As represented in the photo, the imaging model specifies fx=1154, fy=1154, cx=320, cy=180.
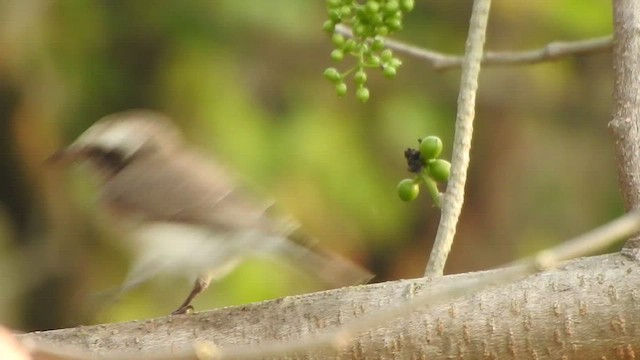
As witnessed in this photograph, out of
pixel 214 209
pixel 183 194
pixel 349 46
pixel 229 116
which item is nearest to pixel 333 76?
pixel 349 46

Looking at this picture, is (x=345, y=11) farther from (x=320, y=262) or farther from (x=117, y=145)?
(x=117, y=145)

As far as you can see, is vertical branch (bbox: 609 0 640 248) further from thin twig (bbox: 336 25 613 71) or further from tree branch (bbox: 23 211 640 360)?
thin twig (bbox: 336 25 613 71)

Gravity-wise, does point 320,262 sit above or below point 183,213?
below

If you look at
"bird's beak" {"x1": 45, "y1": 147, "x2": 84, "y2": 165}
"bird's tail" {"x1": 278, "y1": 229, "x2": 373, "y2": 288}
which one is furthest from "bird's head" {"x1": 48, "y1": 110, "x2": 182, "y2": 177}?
"bird's tail" {"x1": 278, "y1": 229, "x2": 373, "y2": 288}

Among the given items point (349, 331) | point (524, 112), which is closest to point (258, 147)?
point (524, 112)

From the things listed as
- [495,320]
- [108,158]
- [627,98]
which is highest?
[108,158]

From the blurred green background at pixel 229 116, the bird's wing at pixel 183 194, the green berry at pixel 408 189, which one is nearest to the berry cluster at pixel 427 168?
the green berry at pixel 408 189

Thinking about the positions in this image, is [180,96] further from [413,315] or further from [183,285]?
[413,315]
